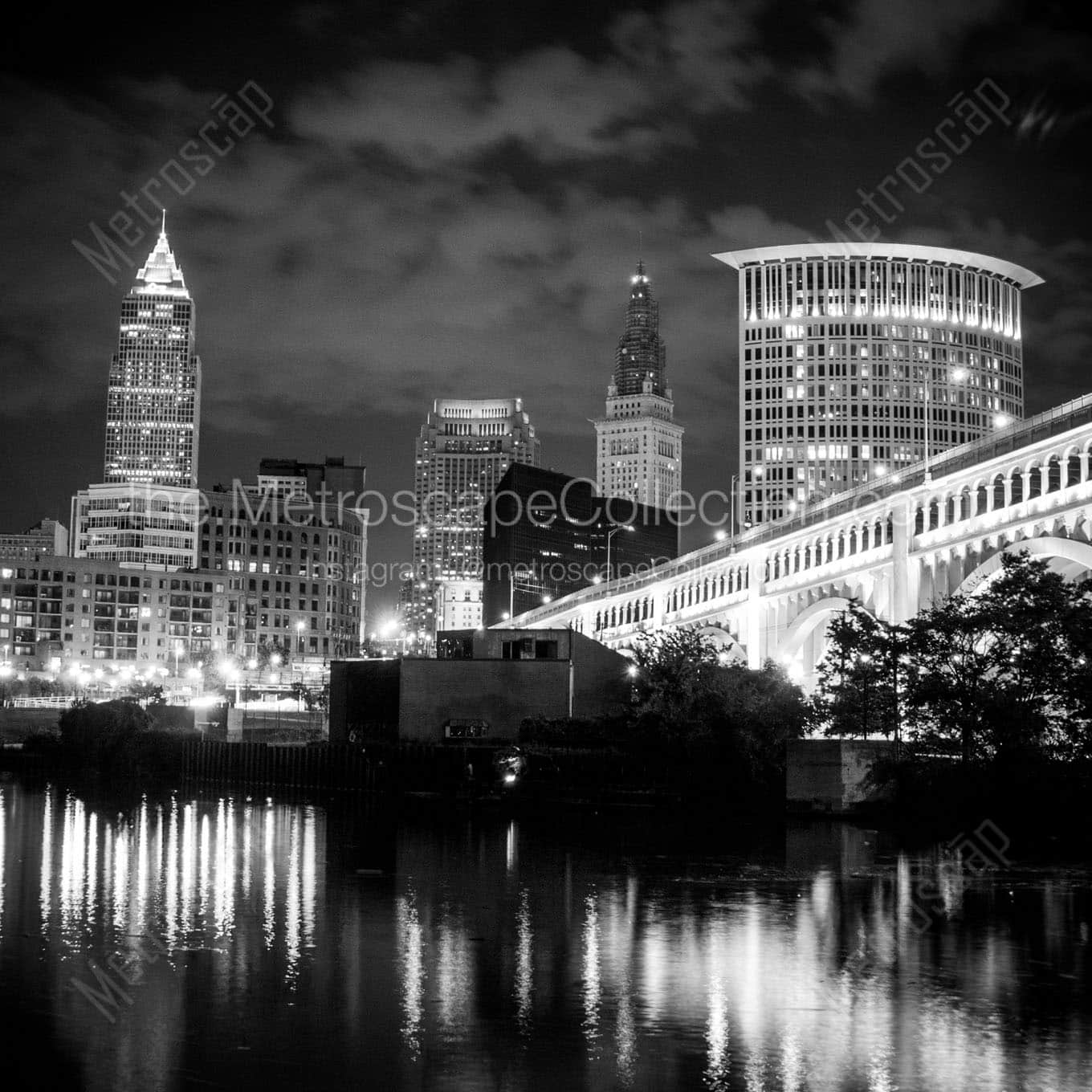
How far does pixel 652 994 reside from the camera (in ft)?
94.3

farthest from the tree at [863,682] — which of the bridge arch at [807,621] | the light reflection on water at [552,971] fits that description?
the bridge arch at [807,621]

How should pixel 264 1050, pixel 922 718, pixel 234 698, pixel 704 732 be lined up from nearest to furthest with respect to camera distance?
pixel 264 1050 → pixel 922 718 → pixel 704 732 → pixel 234 698

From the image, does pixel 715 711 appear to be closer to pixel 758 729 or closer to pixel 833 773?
pixel 758 729

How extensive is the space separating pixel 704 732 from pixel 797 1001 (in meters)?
50.0

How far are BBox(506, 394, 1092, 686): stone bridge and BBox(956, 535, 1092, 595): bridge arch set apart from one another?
0.08m

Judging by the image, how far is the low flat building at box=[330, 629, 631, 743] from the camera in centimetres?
9375

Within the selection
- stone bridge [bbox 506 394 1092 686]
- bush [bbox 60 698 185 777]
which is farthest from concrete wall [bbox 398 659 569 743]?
bush [bbox 60 698 185 777]

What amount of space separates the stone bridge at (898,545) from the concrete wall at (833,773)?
48.1 ft

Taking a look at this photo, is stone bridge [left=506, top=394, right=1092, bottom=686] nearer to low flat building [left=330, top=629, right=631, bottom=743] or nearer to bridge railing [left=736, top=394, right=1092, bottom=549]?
bridge railing [left=736, top=394, right=1092, bottom=549]

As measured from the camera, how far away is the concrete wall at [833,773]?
68312 mm

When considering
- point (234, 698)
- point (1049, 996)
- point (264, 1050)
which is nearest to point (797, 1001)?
point (1049, 996)

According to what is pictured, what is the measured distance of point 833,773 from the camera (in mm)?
68812

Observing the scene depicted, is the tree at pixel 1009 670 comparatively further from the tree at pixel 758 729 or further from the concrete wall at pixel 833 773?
the tree at pixel 758 729

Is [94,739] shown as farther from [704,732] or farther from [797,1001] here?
[797,1001]
